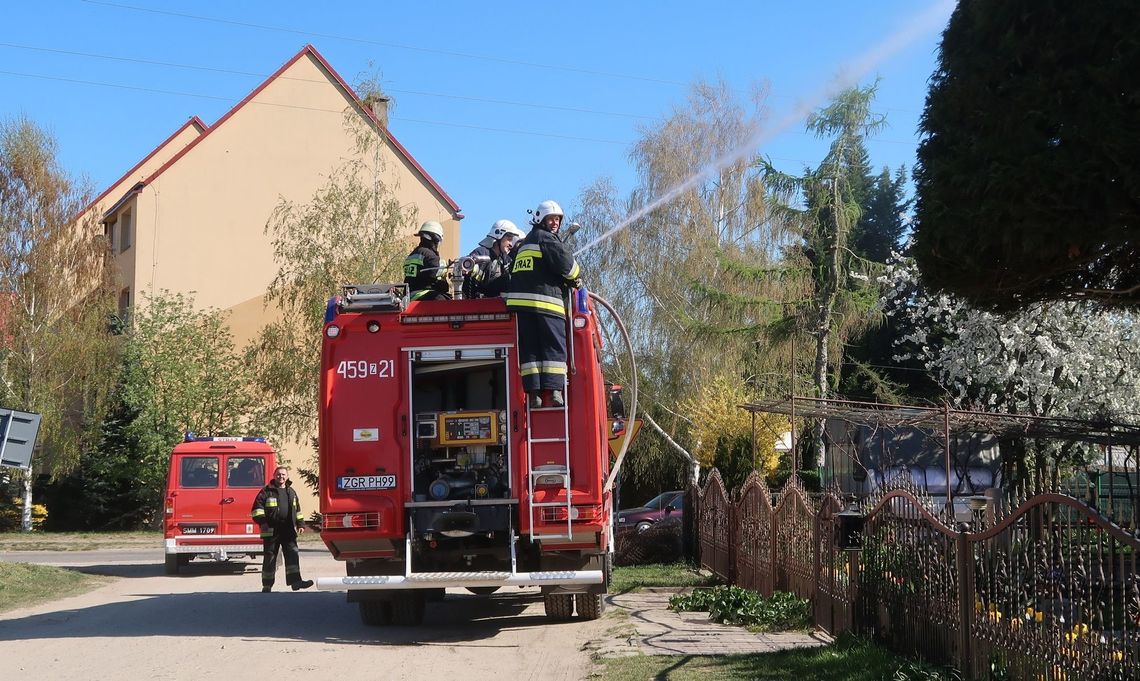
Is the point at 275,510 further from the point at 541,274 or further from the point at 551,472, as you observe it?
the point at 541,274

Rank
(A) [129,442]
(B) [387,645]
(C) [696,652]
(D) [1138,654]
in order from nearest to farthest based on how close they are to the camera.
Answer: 1. (D) [1138,654]
2. (C) [696,652]
3. (B) [387,645]
4. (A) [129,442]

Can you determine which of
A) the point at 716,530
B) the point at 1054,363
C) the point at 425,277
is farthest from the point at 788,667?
the point at 1054,363

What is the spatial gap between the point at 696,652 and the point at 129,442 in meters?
26.8

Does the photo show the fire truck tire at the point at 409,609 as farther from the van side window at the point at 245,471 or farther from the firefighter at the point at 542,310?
the van side window at the point at 245,471

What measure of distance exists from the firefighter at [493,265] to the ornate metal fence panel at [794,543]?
3.56m

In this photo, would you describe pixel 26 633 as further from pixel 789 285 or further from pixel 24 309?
pixel 24 309

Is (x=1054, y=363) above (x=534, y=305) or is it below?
above

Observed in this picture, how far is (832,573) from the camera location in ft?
33.1

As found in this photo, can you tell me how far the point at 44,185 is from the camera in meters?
33.3

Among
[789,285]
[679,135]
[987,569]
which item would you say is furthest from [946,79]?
[679,135]

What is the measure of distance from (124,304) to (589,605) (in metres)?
28.5

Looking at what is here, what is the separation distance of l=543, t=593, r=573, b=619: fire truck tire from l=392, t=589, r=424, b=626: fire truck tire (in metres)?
1.31

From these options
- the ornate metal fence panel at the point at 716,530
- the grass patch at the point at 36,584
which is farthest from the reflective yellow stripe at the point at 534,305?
the grass patch at the point at 36,584

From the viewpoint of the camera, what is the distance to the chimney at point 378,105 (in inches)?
1148
